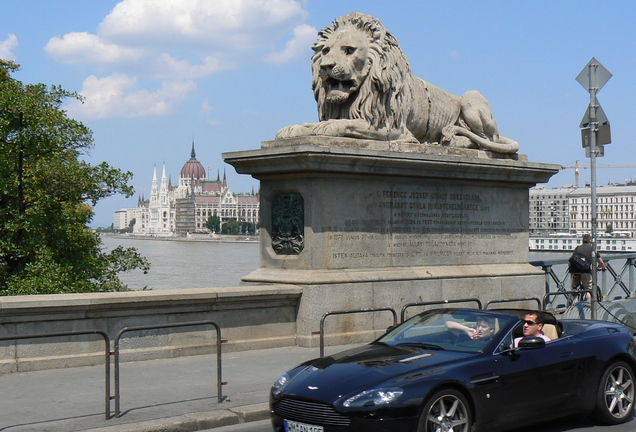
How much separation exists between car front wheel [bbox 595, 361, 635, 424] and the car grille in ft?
9.57

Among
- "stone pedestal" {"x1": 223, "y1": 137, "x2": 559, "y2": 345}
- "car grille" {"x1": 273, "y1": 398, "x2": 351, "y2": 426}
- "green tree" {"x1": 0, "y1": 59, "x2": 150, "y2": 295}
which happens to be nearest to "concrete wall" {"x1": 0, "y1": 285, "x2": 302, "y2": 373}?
"stone pedestal" {"x1": 223, "y1": 137, "x2": 559, "y2": 345}

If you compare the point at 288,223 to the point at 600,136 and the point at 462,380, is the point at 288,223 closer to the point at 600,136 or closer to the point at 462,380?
the point at 600,136

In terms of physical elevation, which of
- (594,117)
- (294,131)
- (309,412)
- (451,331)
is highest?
(594,117)

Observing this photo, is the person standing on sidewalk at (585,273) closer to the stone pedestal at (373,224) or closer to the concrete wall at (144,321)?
the stone pedestal at (373,224)

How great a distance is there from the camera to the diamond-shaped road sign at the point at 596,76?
14000 millimetres

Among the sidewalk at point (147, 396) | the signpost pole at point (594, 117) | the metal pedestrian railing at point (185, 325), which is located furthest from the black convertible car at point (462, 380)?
the signpost pole at point (594, 117)

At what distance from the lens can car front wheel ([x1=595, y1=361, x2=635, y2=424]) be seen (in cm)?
852

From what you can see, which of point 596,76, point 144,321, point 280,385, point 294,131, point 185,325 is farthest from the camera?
point 596,76

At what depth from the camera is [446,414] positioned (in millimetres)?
7227

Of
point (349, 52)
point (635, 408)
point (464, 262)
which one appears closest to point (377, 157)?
point (349, 52)

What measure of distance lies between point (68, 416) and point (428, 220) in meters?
7.51

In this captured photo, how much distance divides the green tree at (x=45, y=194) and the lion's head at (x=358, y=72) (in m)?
11.1

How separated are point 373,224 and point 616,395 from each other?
5.51m

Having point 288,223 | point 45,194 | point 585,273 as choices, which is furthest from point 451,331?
point 45,194
